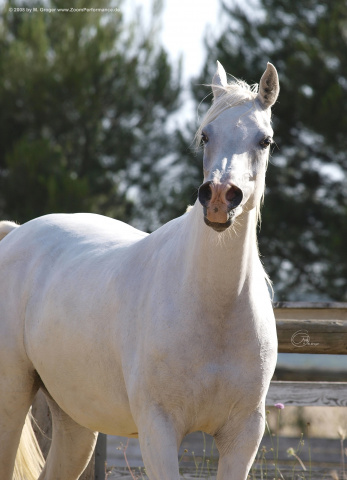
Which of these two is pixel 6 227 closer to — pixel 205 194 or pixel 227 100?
pixel 227 100

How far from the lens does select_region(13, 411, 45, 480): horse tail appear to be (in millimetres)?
3744

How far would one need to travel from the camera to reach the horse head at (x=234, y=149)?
236cm

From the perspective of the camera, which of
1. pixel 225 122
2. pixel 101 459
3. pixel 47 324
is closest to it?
pixel 225 122

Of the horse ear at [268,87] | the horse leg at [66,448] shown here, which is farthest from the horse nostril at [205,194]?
→ the horse leg at [66,448]

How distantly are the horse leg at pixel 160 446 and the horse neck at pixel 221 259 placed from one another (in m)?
0.49

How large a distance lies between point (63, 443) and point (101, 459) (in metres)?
1.02

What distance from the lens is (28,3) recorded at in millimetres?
14523

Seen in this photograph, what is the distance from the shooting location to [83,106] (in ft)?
45.1

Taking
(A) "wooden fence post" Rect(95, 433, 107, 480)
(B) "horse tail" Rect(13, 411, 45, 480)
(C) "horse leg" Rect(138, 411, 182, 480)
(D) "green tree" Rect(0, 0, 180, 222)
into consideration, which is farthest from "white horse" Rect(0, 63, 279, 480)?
(D) "green tree" Rect(0, 0, 180, 222)

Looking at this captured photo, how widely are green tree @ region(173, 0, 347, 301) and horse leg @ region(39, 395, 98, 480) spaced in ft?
27.1

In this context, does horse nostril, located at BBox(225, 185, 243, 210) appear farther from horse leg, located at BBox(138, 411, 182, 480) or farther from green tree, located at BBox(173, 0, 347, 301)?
green tree, located at BBox(173, 0, 347, 301)

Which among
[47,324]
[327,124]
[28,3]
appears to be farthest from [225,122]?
[28,3]

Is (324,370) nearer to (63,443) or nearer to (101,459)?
(101,459)

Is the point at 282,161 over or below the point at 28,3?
below
